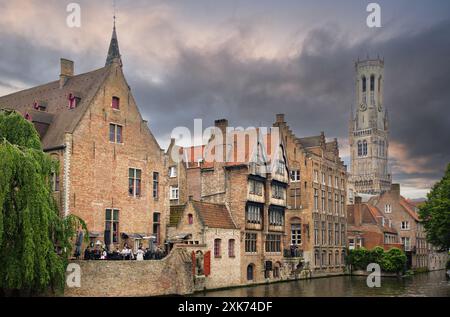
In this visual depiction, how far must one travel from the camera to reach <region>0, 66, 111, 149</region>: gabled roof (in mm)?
37969

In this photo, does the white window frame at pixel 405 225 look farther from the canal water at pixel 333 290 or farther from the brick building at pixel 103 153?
the brick building at pixel 103 153

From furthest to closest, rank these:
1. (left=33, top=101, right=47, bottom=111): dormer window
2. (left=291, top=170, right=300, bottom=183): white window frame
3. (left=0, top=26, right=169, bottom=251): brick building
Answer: (left=291, top=170, right=300, bottom=183): white window frame → (left=33, top=101, right=47, bottom=111): dormer window → (left=0, top=26, right=169, bottom=251): brick building

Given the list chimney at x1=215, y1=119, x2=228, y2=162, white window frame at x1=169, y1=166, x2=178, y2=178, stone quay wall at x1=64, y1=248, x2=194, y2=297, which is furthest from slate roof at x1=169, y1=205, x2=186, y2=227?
white window frame at x1=169, y1=166, x2=178, y2=178

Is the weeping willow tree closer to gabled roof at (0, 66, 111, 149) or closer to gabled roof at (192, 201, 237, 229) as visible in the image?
gabled roof at (0, 66, 111, 149)

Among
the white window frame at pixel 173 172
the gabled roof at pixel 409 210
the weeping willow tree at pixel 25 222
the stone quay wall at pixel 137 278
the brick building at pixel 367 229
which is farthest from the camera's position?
the gabled roof at pixel 409 210

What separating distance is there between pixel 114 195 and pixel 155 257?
561 cm

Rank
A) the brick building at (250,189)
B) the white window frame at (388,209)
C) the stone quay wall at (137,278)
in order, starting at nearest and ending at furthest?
the stone quay wall at (137,278) < the brick building at (250,189) < the white window frame at (388,209)

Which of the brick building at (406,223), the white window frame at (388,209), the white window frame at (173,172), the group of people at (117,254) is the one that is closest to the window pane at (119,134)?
the group of people at (117,254)

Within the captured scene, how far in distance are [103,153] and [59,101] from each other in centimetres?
551

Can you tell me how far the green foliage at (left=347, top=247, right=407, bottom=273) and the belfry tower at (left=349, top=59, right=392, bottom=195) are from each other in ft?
325

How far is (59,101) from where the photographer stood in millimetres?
41125

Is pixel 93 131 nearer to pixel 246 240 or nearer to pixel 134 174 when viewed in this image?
pixel 134 174

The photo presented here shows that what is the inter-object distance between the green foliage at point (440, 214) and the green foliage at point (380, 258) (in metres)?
5.33

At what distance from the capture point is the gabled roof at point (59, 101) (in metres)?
38.0
